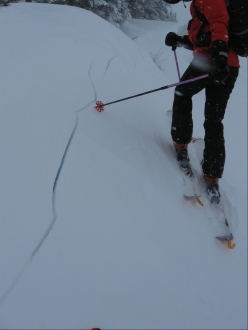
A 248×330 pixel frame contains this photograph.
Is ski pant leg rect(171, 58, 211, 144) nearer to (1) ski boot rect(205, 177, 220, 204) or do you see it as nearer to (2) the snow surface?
(2) the snow surface

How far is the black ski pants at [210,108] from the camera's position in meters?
2.61

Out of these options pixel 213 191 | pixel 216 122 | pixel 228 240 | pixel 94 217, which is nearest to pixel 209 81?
pixel 216 122

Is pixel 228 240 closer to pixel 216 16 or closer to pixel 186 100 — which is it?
pixel 186 100

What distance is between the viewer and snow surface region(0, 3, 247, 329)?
1.42 m

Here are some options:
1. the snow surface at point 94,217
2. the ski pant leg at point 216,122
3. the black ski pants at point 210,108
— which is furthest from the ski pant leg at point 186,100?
the snow surface at point 94,217

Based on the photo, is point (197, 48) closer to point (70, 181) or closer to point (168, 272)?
point (70, 181)

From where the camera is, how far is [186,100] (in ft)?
9.43

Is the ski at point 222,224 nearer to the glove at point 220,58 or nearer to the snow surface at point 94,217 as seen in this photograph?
the snow surface at point 94,217

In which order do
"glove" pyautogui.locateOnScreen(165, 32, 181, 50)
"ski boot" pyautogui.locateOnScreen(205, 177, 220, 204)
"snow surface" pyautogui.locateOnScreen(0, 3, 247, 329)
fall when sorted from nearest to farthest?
"snow surface" pyautogui.locateOnScreen(0, 3, 247, 329) → "ski boot" pyautogui.locateOnScreen(205, 177, 220, 204) → "glove" pyautogui.locateOnScreen(165, 32, 181, 50)

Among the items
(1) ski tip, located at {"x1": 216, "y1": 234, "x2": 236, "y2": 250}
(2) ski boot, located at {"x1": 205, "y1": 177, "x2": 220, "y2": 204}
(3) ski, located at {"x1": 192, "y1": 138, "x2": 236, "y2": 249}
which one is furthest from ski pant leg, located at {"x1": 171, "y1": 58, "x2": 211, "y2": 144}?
(1) ski tip, located at {"x1": 216, "y1": 234, "x2": 236, "y2": 250}

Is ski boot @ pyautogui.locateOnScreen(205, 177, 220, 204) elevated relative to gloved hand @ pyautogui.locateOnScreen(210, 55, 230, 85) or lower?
lower

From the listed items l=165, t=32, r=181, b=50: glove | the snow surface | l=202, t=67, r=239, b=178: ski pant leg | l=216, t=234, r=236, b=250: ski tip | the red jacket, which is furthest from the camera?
l=165, t=32, r=181, b=50: glove

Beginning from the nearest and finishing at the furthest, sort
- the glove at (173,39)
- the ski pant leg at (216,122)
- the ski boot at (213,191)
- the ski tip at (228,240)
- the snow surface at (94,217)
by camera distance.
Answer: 1. the snow surface at (94,217)
2. the ski tip at (228,240)
3. the ski pant leg at (216,122)
4. the ski boot at (213,191)
5. the glove at (173,39)

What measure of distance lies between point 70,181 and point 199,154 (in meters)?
2.27
